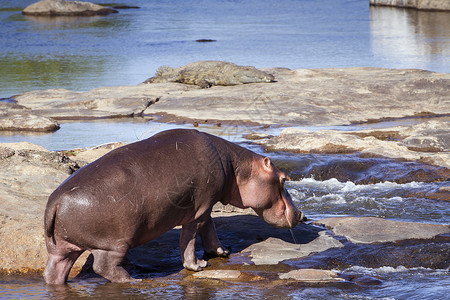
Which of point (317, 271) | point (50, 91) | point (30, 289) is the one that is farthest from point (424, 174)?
point (50, 91)

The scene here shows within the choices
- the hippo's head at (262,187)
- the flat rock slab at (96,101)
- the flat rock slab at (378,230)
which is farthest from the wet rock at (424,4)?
the hippo's head at (262,187)

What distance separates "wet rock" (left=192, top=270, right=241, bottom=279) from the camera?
540cm

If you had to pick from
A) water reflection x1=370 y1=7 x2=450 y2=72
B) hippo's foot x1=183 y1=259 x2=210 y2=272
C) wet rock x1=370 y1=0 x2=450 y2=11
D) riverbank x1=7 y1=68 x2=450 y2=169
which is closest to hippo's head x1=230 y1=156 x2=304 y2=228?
hippo's foot x1=183 y1=259 x2=210 y2=272

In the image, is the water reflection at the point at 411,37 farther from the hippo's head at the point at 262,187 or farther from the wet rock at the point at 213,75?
the hippo's head at the point at 262,187

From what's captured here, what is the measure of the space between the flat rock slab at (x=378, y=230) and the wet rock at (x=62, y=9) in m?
47.8

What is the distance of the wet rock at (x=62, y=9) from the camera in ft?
169

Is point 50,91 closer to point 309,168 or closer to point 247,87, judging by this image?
point 247,87

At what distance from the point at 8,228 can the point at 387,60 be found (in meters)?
20.1

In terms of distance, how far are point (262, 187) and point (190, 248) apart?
853 millimetres

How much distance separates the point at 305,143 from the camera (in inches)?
440

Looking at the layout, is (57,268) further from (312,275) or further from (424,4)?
(424,4)

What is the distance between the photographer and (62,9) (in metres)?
51.6

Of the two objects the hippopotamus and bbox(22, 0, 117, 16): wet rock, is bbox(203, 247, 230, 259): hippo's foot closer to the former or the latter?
the hippopotamus

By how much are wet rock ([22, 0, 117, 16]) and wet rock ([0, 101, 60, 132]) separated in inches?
1529
